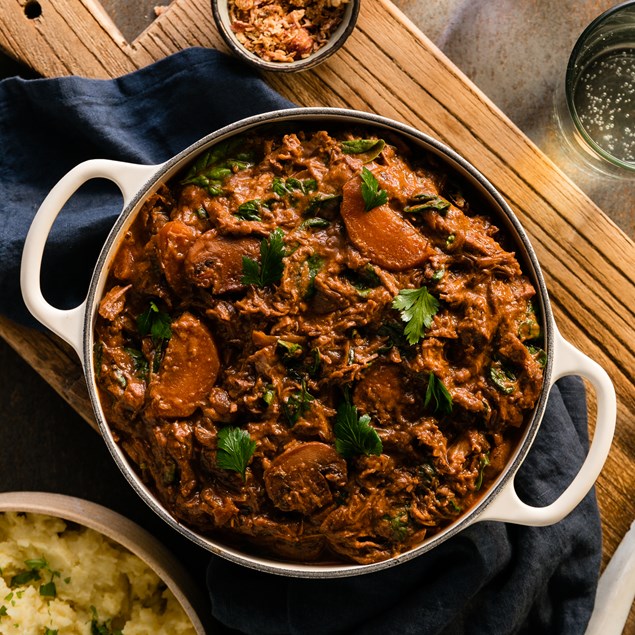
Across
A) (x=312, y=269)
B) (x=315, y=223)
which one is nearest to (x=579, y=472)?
(x=312, y=269)

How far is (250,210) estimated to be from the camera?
2955 millimetres

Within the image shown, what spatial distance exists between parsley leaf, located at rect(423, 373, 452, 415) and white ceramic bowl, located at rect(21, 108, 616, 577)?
39cm

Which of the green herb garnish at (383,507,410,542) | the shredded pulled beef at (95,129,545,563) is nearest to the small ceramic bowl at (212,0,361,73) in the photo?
the shredded pulled beef at (95,129,545,563)

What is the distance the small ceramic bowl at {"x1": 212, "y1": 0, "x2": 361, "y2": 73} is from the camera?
11.8 feet

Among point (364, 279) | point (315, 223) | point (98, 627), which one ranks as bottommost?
point (98, 627)

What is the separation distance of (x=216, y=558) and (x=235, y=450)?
3.37 feet

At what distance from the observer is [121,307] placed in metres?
3.08

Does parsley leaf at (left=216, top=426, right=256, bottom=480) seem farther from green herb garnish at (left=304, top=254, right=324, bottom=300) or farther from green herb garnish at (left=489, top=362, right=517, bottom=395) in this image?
green herb garnish at (left=489, top=362, right=517, bottom=395)

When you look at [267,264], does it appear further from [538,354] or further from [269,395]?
[538,354]

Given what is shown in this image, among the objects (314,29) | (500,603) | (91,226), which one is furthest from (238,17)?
(500,603)

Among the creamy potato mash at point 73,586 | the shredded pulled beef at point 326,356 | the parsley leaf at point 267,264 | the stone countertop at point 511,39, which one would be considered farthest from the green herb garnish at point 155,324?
the stone countertop at point 511,39

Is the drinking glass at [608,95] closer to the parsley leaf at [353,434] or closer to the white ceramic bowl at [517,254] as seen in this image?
the white ceramic bowl at [517,254]

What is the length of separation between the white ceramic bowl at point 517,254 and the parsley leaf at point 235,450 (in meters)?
0.39

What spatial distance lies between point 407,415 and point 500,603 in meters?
1.28
